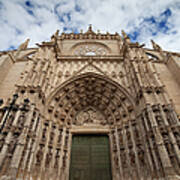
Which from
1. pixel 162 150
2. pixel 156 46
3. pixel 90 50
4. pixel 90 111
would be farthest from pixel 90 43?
pixel 162 150

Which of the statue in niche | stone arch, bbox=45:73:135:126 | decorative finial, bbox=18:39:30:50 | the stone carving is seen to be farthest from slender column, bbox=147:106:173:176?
decorative finial, bbox=18:39:30:50

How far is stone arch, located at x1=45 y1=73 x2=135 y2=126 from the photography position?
24.9 feet

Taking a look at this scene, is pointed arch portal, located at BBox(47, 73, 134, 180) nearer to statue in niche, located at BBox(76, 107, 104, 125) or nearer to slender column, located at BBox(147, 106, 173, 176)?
statue in niche, located at BBox(76, 107, 104, 125)

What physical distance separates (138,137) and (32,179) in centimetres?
495

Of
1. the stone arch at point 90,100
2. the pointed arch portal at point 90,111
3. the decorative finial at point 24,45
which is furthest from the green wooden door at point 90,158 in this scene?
the decorative finial at point 24,45

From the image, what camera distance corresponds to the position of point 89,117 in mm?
8516

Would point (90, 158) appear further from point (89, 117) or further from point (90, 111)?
point (90, 111)

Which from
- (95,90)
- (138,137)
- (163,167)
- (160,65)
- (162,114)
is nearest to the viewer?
(163,167)

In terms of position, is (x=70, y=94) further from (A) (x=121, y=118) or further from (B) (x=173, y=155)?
(B) (x=173, y=155)

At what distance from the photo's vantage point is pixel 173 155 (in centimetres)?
462

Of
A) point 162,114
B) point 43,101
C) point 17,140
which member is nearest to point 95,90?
point 43,101

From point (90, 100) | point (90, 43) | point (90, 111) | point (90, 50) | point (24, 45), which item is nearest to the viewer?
point (90, 111)

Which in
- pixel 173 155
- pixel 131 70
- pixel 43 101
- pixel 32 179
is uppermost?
pixel 131 70

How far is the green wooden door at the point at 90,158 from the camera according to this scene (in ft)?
21.1
